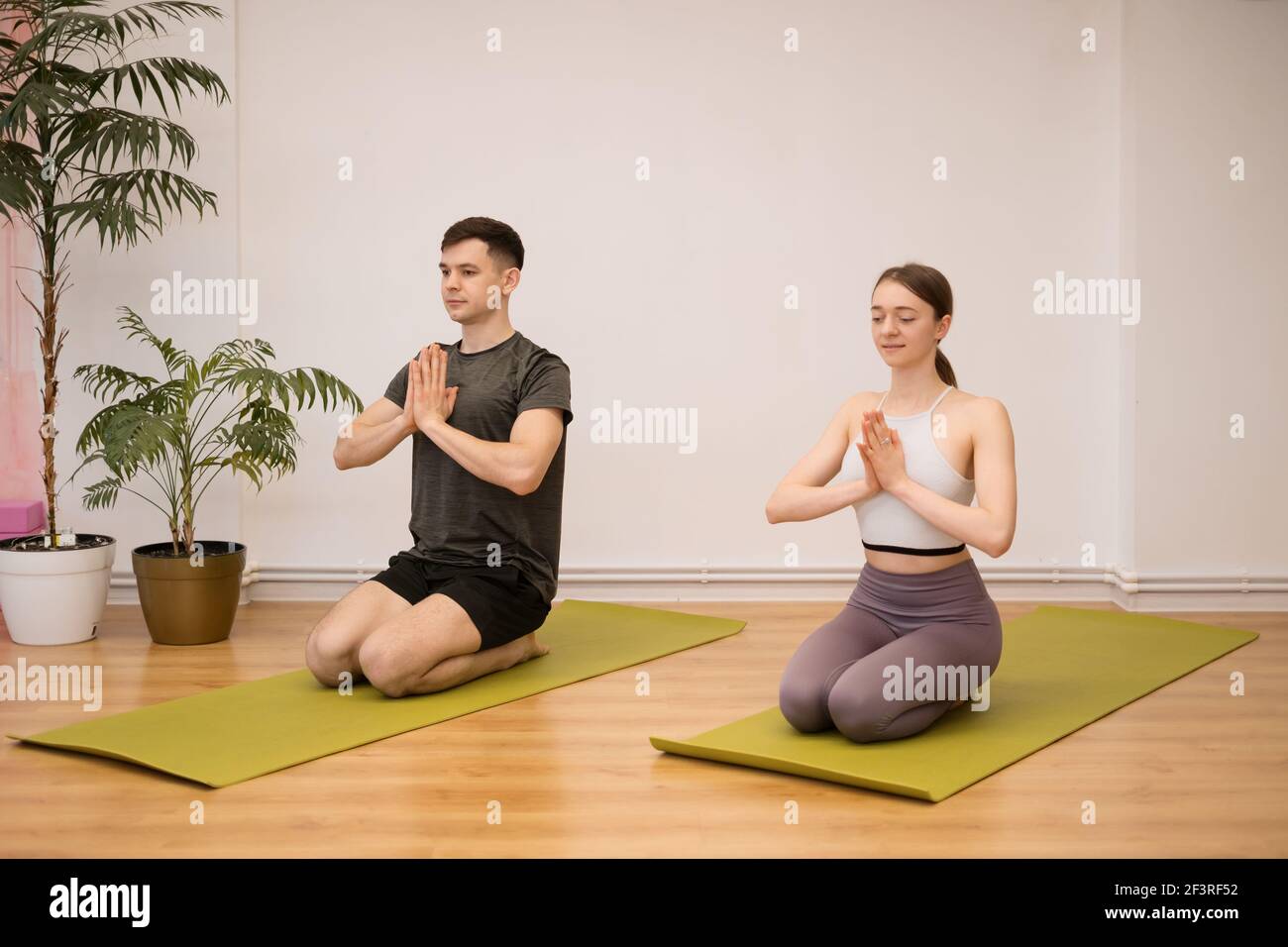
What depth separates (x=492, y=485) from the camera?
3523 millimetres

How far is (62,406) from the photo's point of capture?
15.1 feet

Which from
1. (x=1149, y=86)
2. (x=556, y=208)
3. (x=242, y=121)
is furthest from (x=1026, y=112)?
(x=242, y=121)

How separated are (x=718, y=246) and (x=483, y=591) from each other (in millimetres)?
1885

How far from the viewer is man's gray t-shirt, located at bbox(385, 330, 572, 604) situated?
3471 millimetres

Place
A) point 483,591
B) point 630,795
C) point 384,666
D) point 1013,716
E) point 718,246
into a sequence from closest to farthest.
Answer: point 630,795, point 1013,716, point 384,666, point 483,591, point 718,246

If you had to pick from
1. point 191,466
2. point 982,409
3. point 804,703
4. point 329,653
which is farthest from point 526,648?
point 982,409

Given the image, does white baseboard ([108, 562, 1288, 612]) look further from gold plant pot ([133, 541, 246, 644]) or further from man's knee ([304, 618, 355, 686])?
man's knee ([304, 618, 355, 686])

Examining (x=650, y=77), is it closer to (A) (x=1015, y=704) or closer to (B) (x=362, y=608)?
(B) (x=362, y=608)

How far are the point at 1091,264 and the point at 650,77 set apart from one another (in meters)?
1.77

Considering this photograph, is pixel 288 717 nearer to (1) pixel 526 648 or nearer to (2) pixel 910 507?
(1) pixel 526 648

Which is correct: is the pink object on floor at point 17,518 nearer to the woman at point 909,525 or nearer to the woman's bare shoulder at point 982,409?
the woman at point 909,525

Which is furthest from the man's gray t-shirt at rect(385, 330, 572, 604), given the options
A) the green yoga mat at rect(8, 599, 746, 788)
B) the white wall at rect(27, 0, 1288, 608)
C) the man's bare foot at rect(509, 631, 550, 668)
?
the white wall at rect(27, 0, 1288, 608)

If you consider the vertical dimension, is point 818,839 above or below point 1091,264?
below

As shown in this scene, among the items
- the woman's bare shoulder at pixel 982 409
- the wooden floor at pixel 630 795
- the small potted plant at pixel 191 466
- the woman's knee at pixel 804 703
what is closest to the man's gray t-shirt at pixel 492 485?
the wooden floor at pixel 630 795
